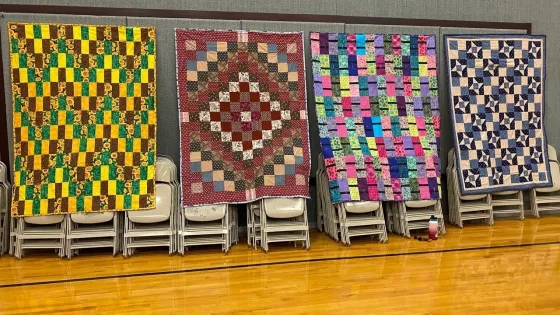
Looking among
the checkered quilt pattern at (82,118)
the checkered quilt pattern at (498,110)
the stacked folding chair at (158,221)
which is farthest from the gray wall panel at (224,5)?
the stacked folding chair at (158,221)

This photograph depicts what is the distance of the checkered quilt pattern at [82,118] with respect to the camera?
4.28 m

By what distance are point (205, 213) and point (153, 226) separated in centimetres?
51

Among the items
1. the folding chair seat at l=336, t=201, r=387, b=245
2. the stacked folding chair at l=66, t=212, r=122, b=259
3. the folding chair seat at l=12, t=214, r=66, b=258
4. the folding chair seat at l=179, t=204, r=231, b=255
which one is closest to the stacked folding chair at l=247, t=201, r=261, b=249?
the folding chair seat at l=179, t=204, r=231, b=255

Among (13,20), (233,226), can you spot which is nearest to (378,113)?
(233,226)

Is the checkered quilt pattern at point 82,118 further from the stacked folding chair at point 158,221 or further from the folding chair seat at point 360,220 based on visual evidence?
the folding chair seat at point 360,220

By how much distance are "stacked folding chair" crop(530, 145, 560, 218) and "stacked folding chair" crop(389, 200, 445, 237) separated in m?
1.54

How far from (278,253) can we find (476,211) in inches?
102

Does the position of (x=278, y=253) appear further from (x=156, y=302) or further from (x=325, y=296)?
(x=156, y=302)

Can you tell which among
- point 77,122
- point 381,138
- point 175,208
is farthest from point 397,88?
point 77,122

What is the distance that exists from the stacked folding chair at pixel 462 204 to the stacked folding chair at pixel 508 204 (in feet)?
0.45

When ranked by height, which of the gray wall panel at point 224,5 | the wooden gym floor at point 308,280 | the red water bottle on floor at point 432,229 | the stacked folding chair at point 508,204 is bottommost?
the wooden gym floor at point 308,280

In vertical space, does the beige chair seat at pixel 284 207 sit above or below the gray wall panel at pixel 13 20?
below

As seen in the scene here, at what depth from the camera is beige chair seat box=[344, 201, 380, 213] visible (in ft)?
15.4

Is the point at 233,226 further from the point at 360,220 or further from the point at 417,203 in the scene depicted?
the point at 417,203
